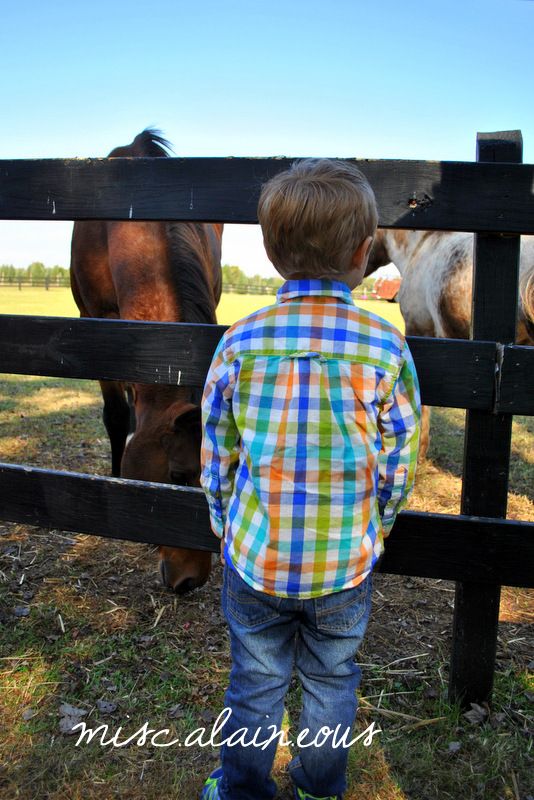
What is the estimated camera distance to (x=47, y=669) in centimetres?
245

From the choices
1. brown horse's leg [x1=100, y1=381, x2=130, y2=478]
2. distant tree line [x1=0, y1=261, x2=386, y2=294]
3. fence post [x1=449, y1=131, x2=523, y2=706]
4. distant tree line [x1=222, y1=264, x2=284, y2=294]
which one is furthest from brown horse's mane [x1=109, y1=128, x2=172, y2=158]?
distant tree line [x1=222, y1=264, x2=284, y2=294]

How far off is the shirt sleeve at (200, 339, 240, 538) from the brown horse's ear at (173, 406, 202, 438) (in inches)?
42.5

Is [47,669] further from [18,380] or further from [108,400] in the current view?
[18,380]

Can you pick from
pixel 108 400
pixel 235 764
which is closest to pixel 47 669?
pixel 235 764

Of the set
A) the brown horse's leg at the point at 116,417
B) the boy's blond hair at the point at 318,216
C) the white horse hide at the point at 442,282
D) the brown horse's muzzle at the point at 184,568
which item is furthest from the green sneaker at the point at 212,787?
the white horse hide at the point at 442,282

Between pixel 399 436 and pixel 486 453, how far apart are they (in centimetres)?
67

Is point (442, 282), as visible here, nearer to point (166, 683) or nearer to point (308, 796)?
point (166, 683)

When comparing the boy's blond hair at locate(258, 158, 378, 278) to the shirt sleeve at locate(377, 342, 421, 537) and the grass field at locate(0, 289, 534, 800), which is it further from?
the grass field at locate(0, 289, 534, 800)

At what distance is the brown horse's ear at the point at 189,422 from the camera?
106 inches

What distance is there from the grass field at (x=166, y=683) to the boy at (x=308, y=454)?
544 mm

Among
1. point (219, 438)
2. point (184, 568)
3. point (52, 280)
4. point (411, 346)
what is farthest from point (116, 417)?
point (52, 280)

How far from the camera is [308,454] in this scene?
4.59 ft

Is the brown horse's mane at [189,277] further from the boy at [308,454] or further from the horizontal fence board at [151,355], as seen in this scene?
the boy at [308,454]

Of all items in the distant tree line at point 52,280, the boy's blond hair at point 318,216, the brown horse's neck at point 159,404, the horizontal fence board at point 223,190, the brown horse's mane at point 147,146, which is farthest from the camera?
the distant tree line at point 52,280
